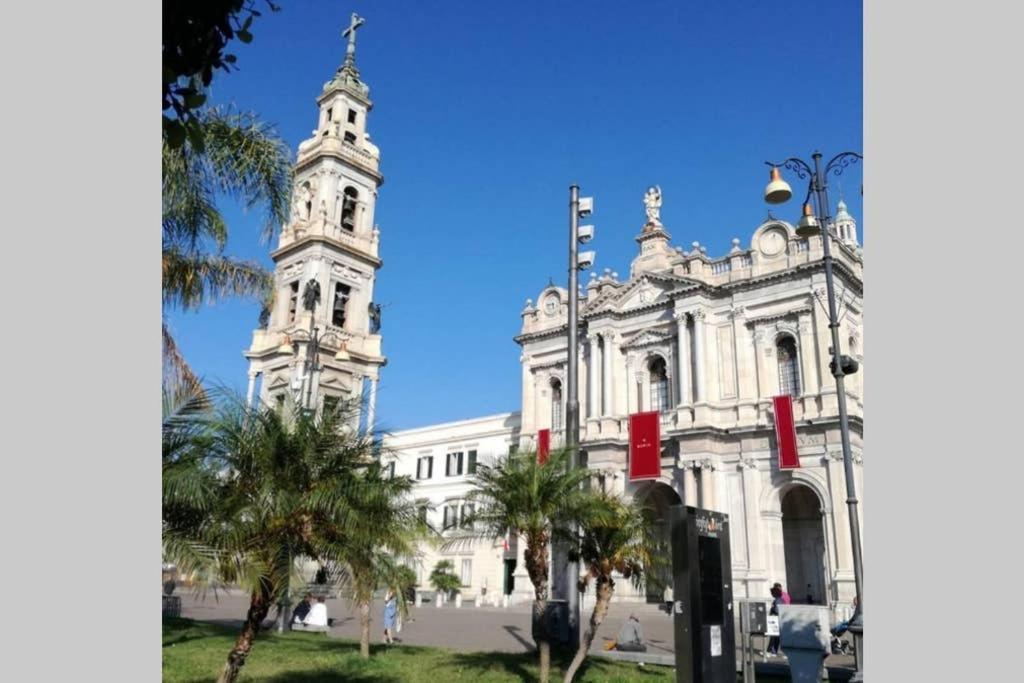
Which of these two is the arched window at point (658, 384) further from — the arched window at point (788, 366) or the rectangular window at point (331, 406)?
the rectangular window at point (331, 406)

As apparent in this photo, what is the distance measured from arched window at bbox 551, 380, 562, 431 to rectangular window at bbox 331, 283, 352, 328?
40.2 feet

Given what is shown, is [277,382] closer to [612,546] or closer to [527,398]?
[527,398]

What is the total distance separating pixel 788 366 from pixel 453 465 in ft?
70.5

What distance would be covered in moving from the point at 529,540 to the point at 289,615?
12125 millimetres

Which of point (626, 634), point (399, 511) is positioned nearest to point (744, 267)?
point (626, 634)

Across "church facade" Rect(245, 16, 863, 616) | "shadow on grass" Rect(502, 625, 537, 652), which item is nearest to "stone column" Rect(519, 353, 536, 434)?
"church facade" Rect(245, 16, 863, 616)

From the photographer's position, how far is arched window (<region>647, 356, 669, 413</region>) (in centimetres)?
3697

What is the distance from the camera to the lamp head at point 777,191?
1374 cm

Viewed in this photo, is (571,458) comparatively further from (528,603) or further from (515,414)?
(515,414)

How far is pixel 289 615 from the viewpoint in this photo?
836 inches

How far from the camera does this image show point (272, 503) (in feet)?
29.0

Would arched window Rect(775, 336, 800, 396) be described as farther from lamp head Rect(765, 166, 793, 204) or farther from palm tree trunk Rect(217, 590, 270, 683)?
palm tree trunk Rect(217, 590, 270, 683)

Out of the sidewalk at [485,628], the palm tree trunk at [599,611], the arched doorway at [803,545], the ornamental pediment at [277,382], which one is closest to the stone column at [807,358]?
the arched doorway at [803,545]

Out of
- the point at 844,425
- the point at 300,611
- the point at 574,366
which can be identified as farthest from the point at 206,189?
the point at 300,611
